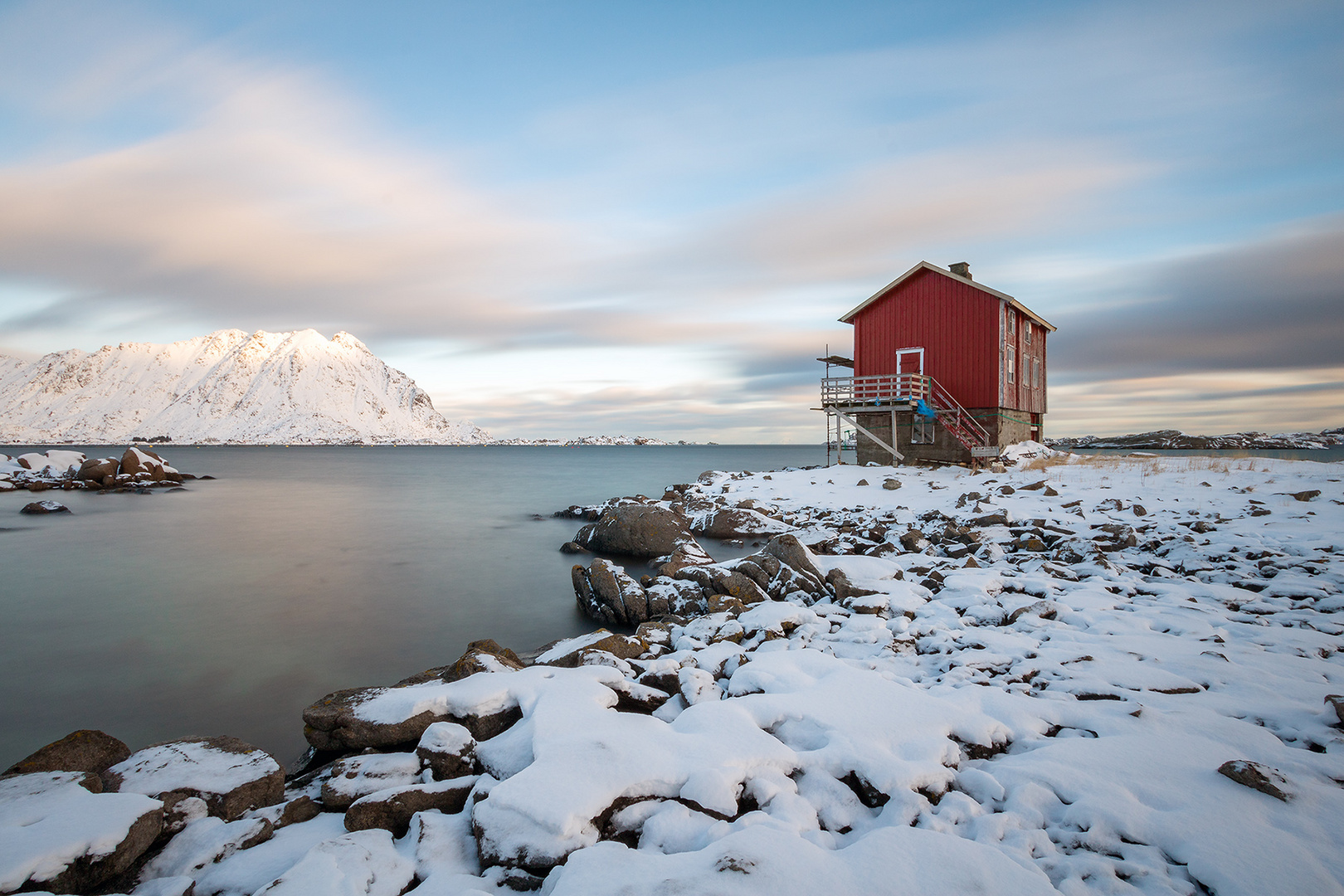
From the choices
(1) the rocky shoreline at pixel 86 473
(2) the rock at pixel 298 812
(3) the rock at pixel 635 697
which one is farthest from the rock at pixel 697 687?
(1) the rocky shoreline at pixel 86 473

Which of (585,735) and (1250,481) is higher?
(1250,481)

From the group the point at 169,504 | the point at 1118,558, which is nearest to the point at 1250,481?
the point at 1118,558

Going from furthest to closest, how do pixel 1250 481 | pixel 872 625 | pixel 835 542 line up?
1. pixel 1250 481
2. pixel 835 542
3. pixel 872 625

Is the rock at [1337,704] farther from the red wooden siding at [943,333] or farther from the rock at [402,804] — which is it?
the red wooden siding at [943,333]

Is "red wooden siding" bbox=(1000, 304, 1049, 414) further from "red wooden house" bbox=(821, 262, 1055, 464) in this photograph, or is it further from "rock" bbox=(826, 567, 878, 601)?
"rock" bbox=(826, 567, 878, 601)

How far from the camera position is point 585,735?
4379 millimetres

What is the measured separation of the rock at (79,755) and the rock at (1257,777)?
25.4ft

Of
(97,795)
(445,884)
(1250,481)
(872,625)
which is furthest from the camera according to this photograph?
(1250,481)

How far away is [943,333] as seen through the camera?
77.8 ft

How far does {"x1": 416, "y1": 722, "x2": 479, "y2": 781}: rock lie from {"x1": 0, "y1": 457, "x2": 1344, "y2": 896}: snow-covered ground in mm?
20

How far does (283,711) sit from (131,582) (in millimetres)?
10722

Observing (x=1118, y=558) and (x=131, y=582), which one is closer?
(x=1118, y=558)

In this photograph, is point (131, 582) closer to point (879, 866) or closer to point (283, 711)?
point (283, 711)

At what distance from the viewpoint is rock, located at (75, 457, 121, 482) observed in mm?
36000
